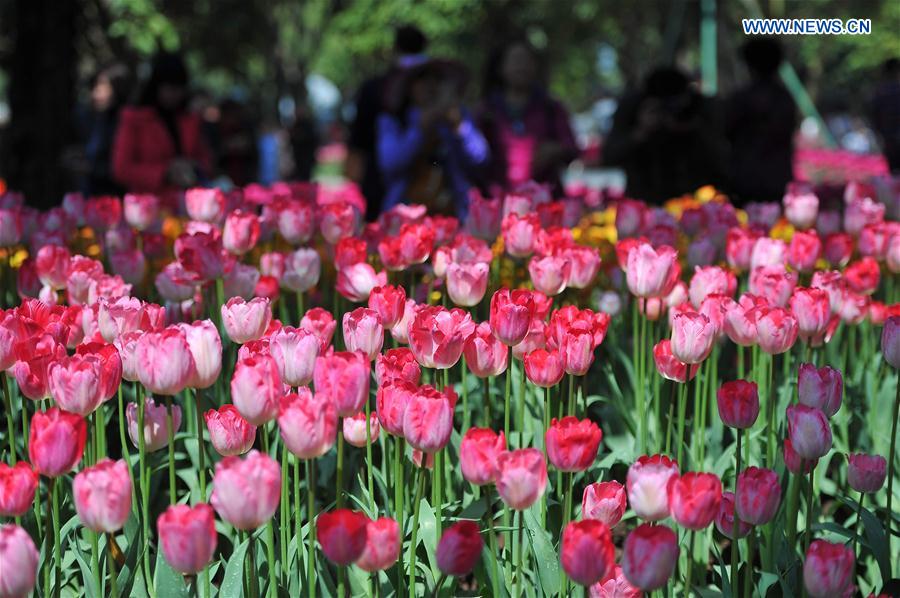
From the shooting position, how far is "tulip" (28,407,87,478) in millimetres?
1534

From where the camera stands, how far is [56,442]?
5.05 feet

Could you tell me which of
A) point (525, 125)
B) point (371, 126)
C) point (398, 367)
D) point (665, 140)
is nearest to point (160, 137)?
point (371, 126)

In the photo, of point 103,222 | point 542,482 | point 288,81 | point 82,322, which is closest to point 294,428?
point 542,482

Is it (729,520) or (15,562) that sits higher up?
(15,562)

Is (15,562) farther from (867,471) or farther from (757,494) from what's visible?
(867,471)

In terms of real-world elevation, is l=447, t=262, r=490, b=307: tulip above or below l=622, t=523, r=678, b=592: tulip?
above

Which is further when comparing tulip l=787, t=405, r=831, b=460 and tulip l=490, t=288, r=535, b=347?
tulip l=490, t=288, r=535, b=347

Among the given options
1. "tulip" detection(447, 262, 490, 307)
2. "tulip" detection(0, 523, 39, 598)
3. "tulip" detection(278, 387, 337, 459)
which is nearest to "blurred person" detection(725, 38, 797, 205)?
"tulip" detection(447, 262, 490, 307)

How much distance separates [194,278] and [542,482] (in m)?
1.27

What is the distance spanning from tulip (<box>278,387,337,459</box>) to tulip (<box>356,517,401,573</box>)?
0.12 meters

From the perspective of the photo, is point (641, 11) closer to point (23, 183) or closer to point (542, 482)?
point (23, 183)

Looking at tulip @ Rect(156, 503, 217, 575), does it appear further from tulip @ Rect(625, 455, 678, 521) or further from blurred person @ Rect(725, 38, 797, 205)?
blurred person @ Rect(725, 38, 797, 205)

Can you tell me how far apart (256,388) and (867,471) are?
972 millimetres

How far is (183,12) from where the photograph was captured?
13398 millimetres
